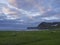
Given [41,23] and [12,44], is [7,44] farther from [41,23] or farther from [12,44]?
[41,23]

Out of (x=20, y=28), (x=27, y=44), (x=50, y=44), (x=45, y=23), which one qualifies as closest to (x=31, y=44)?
(x=27, y=44)

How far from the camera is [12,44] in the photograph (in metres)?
23.1

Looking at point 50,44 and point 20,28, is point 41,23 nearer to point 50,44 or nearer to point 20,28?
point 20,28

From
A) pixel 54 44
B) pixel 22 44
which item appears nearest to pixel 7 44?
pixel 22 44

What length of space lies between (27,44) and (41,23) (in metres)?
52.5

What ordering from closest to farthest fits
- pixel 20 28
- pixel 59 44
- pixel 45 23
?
pixel 59 44
pixel 20 28
pixel 45 23

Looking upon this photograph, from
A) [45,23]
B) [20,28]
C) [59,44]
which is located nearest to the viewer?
[59,44]

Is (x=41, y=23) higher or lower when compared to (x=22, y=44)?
higher

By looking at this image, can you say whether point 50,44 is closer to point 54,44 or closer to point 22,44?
point 54,44

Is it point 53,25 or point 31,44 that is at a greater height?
point 53,25

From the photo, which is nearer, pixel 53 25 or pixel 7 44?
pixel 7 44

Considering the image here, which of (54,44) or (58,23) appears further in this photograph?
(58,23)

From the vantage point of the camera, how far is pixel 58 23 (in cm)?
7819

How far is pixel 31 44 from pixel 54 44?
9.84 ft
